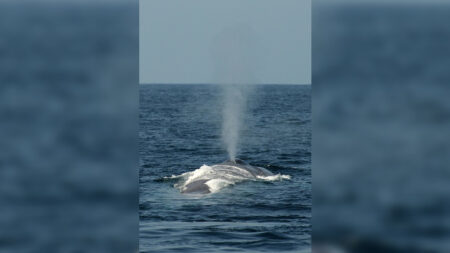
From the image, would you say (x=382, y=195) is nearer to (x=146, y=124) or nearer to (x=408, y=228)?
(x=408, y=228)

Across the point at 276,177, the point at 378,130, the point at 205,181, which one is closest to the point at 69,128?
the point at 378,130

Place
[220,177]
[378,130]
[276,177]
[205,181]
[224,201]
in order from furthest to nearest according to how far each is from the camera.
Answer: [276,177] < [220,177] < [205,181] < [224,201] < [378,130]

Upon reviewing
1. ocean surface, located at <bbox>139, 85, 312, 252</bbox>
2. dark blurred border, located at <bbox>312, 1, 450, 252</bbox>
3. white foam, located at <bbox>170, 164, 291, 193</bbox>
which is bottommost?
ocean surface, located at <bbox>139, 85, 312, 252</bbox>

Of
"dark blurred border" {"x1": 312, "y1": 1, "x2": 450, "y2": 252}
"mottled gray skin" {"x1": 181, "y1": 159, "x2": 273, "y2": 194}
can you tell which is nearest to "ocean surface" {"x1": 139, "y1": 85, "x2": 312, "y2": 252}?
"mottled gray skin" {"x1": 181, "y1": 159, "x2": 273, "y2": 194}

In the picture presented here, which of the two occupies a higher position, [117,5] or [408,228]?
[117,5]

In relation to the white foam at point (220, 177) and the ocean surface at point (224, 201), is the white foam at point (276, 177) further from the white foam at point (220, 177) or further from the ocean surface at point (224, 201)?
the ocean surface at point (224, 201)

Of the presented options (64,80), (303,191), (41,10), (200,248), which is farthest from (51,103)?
(303,191)

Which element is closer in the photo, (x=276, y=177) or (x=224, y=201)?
(x=224, y=201)

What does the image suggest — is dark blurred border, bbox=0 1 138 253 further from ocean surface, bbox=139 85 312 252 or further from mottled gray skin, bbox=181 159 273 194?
mottled gray skin, bbox=181 159 273 194

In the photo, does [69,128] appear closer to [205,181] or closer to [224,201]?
[224,201]

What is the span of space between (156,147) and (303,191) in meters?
24.7

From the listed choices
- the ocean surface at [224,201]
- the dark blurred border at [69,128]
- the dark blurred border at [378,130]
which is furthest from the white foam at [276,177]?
the dark blurred border at [378,130]

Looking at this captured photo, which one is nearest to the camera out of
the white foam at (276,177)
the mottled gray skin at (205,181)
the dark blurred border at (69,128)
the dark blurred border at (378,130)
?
the dark blurred border at (378,130)

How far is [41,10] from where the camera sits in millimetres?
9914
